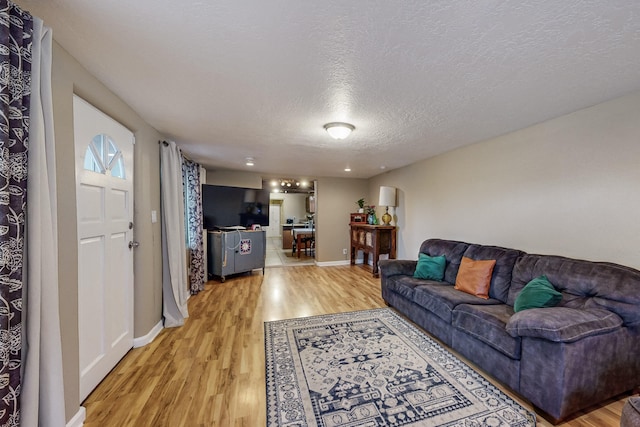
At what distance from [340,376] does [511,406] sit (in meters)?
1.15

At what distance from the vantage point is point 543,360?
1525 mm

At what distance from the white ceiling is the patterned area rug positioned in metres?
2.19

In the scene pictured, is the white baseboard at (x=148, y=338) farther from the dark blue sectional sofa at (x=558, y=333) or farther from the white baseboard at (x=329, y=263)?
the white baseboard at (x=329, y=263)

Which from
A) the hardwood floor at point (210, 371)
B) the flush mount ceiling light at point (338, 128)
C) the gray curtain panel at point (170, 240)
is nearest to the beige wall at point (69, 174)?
the hardwood floor at point (210, 371)

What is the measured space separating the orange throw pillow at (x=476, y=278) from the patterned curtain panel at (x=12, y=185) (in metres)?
3.20

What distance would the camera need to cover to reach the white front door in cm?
165

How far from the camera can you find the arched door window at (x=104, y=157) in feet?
5.72

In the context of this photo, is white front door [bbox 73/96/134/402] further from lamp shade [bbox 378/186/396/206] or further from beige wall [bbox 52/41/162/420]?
lamp shade [bbox 378/186/396/206]

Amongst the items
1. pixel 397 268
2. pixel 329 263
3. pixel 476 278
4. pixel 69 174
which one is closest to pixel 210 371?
pixel 69 174

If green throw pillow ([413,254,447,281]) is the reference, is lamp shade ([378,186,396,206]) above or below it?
above

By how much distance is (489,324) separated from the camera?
188 cm

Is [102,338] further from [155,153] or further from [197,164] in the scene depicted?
[197,164]

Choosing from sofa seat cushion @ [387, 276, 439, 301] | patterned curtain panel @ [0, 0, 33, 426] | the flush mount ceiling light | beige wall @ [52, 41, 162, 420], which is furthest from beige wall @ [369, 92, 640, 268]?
beige wall @ [52, 41, 162, 420]

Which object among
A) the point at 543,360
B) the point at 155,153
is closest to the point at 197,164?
the point at 155,153
